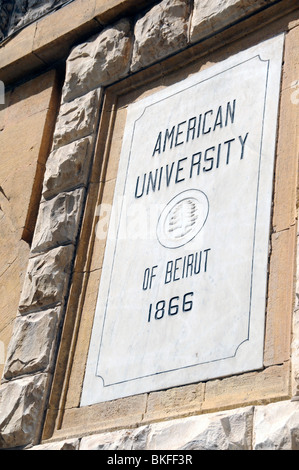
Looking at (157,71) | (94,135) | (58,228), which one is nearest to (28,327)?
(58,228)

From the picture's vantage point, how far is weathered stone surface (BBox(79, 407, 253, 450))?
416 cm

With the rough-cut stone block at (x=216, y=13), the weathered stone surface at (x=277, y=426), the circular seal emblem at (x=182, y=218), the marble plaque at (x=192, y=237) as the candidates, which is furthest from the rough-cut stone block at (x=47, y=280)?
the weathered stone surface at (x=277, y=426)

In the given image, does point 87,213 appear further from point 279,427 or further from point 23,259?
point 279,427

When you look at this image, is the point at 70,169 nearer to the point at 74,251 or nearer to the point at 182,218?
the point at 74,251

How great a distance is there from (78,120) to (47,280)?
44.7 inches

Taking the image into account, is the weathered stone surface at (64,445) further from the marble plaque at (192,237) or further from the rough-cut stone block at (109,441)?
the marble plaque at (192,237)

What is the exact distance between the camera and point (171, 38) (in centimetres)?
594

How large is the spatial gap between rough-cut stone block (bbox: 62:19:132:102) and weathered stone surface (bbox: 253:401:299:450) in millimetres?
2722

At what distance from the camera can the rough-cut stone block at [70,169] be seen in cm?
589

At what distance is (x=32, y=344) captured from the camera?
5.35 meters

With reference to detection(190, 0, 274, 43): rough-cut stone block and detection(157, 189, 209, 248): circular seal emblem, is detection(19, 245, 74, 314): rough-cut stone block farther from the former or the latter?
detection(190, 0, 274, 43): rough-cut stone block

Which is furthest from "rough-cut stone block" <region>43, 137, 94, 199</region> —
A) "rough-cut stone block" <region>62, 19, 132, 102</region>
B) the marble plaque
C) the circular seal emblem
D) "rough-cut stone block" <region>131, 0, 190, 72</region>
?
the circular seal emblem

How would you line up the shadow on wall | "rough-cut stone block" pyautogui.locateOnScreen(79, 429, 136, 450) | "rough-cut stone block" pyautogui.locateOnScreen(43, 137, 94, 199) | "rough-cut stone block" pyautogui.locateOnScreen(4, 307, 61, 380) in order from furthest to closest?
the shadow on wall → "rough-cut stone block" pyautogui.locateOnScreen(43, 137, 94, 199) → "rough-cut stone block" pyautogui.locateOnScreen(4, 307, 61, 380) → "rough-cut stone block" pyautogui.locateOnScreen(79, 429, 136, 450)

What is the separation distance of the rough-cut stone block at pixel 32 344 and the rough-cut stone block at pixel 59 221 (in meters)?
0.45
